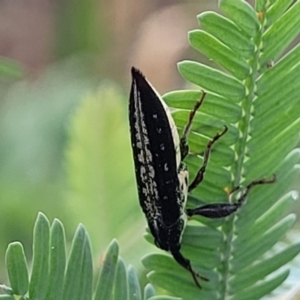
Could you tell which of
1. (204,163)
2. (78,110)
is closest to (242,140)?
(204,163)

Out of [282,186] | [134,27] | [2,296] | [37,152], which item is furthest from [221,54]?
[134,27]

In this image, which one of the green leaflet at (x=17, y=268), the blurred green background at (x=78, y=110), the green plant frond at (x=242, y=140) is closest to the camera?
the green leaflet at (x=17, y=268)

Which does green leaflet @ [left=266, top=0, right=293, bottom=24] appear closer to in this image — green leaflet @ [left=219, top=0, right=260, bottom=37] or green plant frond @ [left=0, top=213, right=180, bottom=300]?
green leaflet @ [left=219, top=0, right=260, bottom=37]

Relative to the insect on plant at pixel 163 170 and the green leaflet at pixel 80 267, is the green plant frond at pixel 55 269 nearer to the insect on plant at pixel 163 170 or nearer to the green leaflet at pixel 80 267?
the green leaflet at pixel 80 267

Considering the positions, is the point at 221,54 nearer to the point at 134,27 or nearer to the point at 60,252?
the point at 60,252

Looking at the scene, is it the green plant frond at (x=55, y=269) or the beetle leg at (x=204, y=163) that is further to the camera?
the beetle leg at (x=204, y=163)

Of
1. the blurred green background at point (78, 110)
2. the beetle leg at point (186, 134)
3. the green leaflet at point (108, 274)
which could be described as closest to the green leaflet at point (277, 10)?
the beetle leg at point (186, 134)

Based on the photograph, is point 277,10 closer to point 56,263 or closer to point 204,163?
point 204,163
